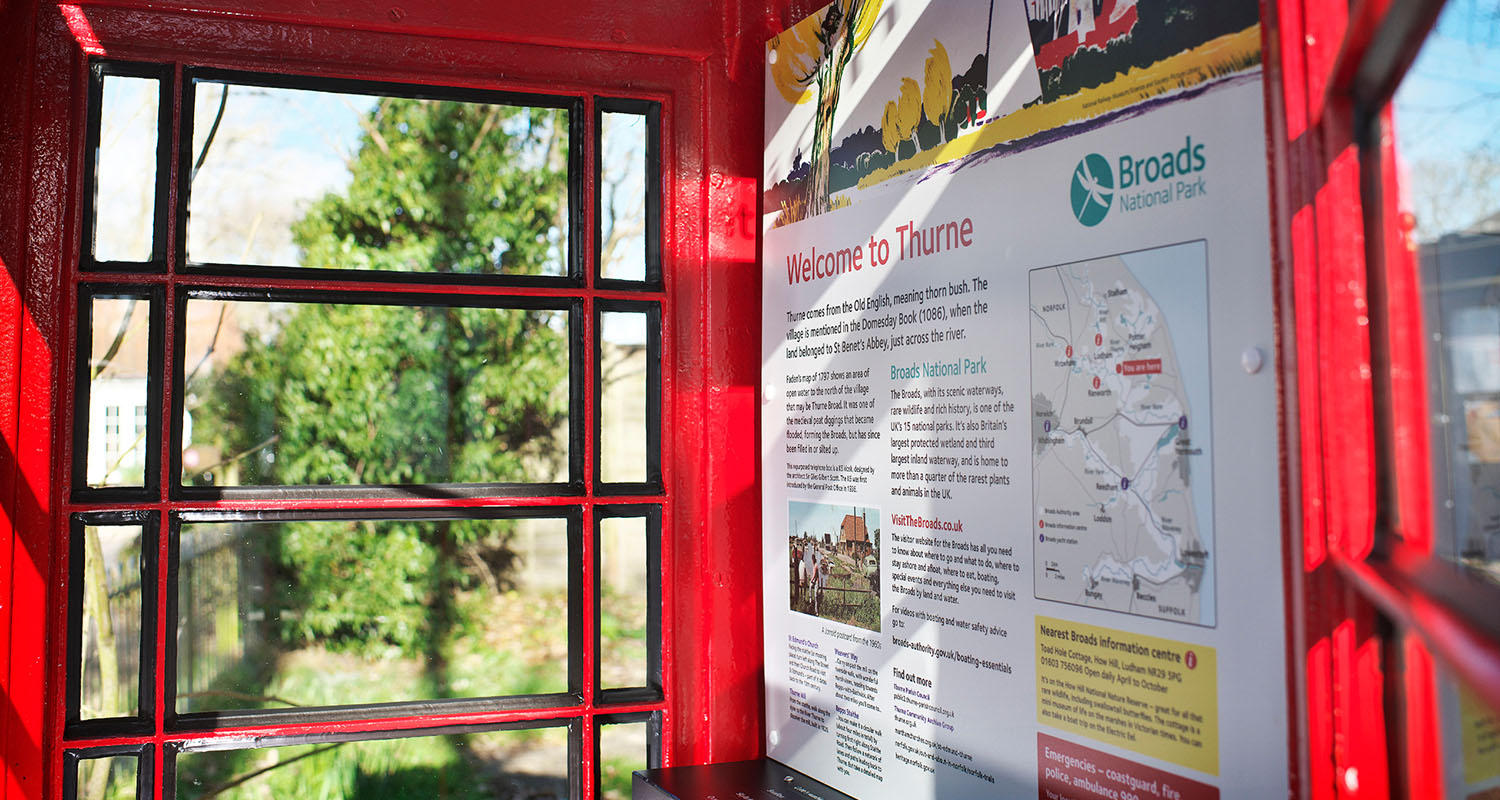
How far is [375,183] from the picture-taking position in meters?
2.20

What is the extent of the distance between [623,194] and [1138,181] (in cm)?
126

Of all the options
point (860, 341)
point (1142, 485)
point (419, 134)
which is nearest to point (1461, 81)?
point (1142, 485)

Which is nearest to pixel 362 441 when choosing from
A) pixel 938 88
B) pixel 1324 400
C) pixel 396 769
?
pixel 396 769

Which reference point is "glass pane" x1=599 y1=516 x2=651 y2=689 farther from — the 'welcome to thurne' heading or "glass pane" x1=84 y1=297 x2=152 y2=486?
"glass pane" x1=84 y1=297 x2=152 y2=486

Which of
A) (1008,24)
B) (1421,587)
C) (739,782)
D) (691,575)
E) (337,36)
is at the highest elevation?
(337,36)

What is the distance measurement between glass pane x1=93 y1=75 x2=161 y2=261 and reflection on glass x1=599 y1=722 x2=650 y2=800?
1.35 meters

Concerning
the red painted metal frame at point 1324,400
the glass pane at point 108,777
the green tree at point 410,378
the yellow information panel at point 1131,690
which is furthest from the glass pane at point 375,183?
the red painted metal frame at point 1324,400

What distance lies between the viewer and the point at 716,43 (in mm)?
2289

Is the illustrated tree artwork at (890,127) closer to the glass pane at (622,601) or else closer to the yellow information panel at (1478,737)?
the glass pane at (622,601)

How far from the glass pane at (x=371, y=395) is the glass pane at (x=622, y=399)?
86mm

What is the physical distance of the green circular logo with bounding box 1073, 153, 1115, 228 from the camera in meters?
1.39

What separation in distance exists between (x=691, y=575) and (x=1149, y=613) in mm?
1139

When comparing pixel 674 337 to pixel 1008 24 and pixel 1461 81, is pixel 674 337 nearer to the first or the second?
pixel 1008 24

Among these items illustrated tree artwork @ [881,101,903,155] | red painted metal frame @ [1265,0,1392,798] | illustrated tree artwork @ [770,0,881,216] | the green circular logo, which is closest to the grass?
illustrated tree artwork @ [770,0,881,216]
